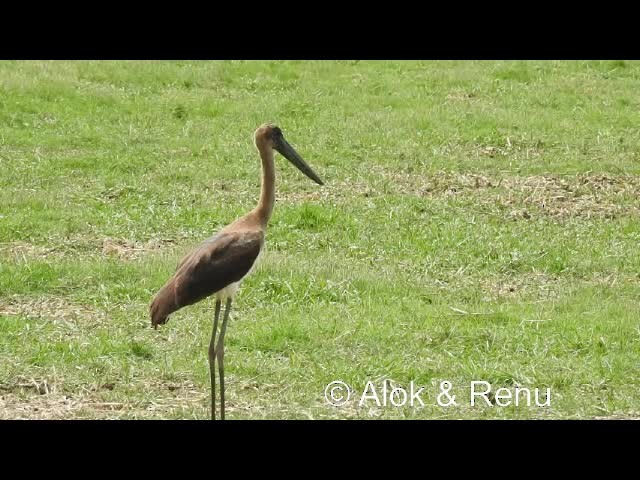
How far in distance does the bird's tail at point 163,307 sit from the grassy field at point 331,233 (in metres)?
0.57

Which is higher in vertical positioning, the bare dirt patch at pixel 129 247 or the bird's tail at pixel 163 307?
the bare dirt patch at pixel 129 247

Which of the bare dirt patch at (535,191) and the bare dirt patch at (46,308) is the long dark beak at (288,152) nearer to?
the bare dirt patch at (46,308)

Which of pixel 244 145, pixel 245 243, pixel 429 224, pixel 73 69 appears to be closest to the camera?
pixel 245 243

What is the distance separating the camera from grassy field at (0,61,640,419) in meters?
7.98

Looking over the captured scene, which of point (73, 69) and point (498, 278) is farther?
point (73, 69)

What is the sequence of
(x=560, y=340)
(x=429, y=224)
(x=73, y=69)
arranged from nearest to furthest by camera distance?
(x=560, y=340), (x=429, y=224), (x=73, y=69)

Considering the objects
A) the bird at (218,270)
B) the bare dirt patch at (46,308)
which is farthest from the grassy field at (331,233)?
the bird at (218,270)

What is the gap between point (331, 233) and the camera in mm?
10992

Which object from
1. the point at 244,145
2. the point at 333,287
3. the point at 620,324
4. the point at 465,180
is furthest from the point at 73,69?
the point at 620,324

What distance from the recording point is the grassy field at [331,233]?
7.98m

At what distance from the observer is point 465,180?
1284cm

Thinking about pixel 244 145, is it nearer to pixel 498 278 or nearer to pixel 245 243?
pixel 498 278

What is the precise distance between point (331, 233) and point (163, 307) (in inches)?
152

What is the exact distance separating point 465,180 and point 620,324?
4.10m
